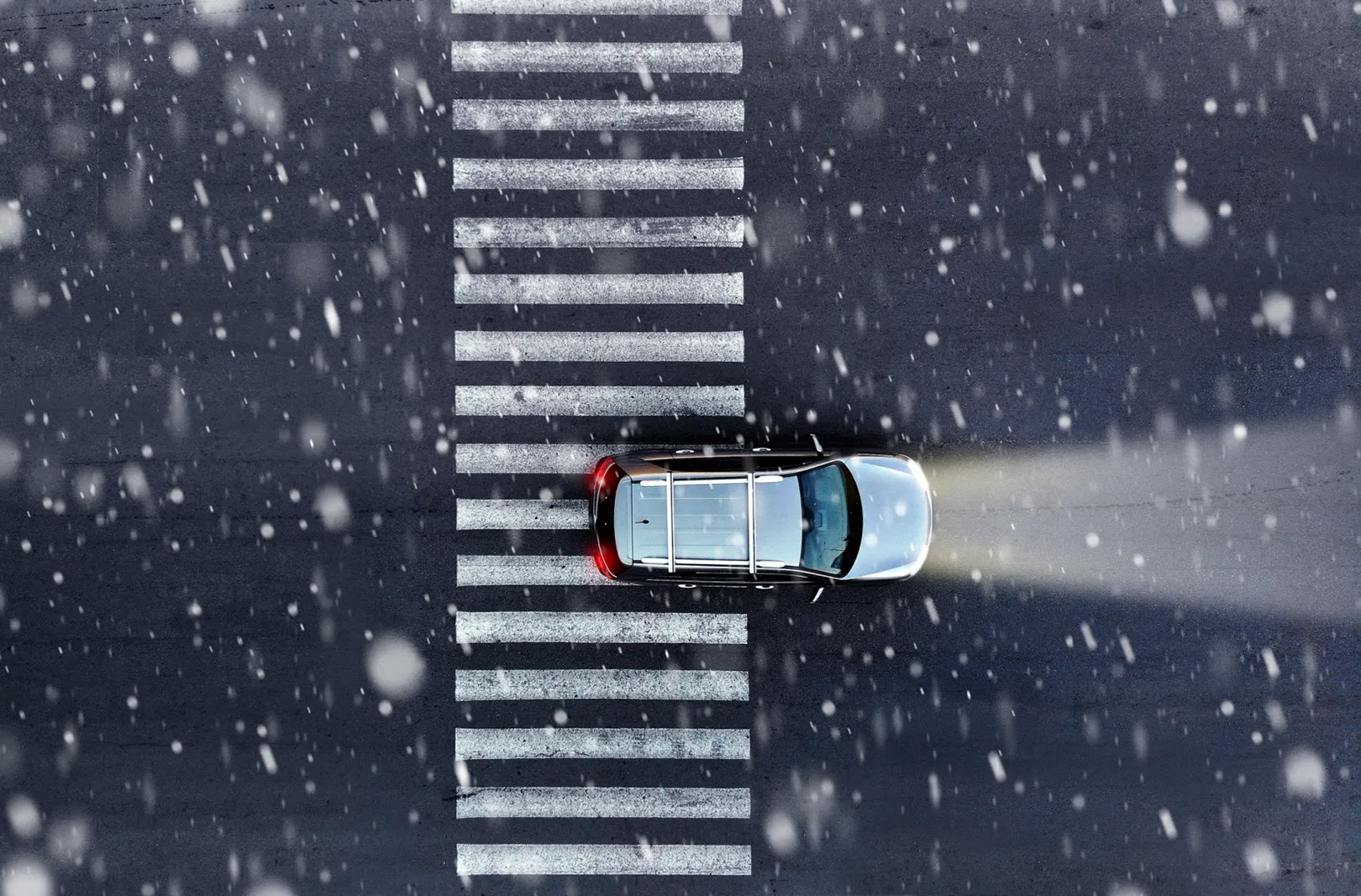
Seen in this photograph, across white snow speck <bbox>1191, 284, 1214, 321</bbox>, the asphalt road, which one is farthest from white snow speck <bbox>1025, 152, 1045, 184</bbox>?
white snow speck <bbox>1191, 284, 1214, 321</bbox>

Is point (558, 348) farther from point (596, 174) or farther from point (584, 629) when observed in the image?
point (584, 629)

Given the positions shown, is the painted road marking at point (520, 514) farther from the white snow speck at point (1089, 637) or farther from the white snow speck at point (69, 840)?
the white snow speck at point (1089, 637)

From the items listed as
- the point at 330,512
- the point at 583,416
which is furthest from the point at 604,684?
the point at 330,512

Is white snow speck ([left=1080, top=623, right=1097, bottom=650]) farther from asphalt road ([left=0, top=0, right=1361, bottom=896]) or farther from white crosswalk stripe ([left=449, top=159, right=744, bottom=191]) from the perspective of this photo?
white crosswalk stripe ([left=449, top=159, right=744, bottom=191])

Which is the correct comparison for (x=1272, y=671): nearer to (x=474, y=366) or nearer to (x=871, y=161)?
(x=871, y=161)

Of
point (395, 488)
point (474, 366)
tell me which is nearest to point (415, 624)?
point (395, 488)
